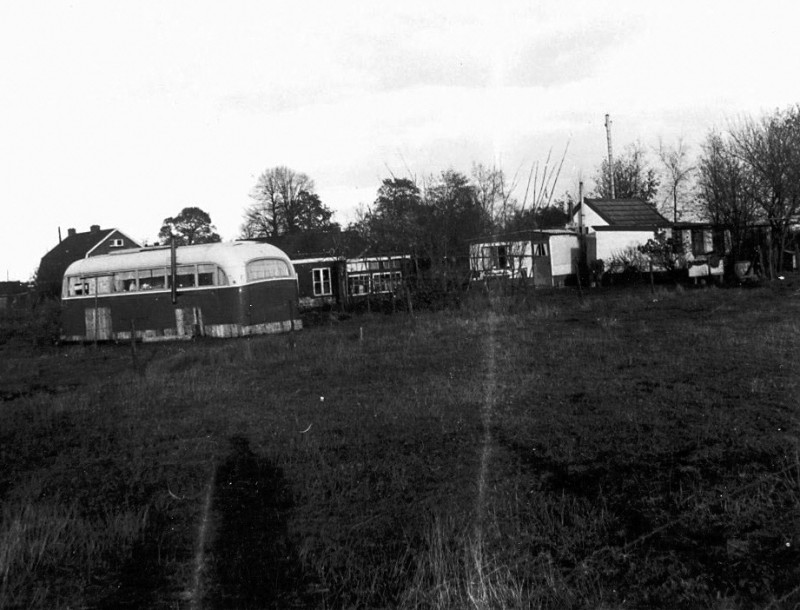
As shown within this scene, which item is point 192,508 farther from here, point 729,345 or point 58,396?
point 729,345

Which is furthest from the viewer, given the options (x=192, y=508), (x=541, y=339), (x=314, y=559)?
(x=541, y=339)

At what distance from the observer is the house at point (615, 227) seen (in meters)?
39.3

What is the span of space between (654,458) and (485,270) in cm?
1811

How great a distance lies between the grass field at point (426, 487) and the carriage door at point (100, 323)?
16.8 meters

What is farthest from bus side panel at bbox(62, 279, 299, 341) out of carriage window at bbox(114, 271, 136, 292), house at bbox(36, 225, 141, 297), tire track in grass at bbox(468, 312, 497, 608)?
house at bbox(36, 225, 141, 297)

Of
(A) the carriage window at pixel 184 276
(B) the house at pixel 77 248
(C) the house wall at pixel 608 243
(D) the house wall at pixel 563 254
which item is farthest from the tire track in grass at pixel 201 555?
(B) the house at pixel 77 248

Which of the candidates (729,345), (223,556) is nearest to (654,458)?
(223,556)

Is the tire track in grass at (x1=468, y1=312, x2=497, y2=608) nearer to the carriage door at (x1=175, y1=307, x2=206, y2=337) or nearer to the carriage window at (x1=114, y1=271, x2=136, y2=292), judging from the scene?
the carriage door at (x1=175, y1=307, x2=206, y2=337)

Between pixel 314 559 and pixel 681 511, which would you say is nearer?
pixel 314 559

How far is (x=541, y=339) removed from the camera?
1450cm

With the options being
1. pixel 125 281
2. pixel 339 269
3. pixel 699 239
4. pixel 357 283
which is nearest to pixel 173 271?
pixel 125 281

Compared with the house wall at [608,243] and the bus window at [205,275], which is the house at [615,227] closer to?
the house wall at [608,243]

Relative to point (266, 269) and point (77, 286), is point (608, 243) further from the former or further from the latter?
point (77, 286)

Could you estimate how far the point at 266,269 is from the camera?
27.2m
